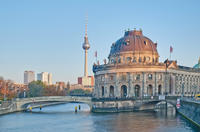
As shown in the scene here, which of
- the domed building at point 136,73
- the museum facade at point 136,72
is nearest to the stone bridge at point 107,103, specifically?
the domed building at point 136,73

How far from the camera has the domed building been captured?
128750 millimetres

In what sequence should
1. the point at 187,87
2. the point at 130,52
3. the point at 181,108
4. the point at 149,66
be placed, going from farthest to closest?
the point at 187,87, the point at 130,52, the point at 149,66, the point at 181,108

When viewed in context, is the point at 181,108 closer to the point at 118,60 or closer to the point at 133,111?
the point at 133,111

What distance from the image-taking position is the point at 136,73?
423ft

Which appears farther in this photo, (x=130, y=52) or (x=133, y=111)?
(x=130, y=52)

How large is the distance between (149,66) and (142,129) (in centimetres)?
6009

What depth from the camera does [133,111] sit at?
359ft

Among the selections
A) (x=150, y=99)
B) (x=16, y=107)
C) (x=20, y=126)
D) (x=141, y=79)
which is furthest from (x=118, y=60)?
(x=20, y=126)

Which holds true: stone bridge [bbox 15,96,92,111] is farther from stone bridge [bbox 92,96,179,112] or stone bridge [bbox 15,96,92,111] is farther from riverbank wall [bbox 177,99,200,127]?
riverbank wall [bbox 177,99,200,127]

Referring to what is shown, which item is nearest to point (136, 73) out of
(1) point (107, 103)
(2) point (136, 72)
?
(2) point (136, 72)

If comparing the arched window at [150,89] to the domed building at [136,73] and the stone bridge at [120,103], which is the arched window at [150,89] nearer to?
the domed building at [136,73]

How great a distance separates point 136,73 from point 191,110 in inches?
2060

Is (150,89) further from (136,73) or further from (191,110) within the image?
(191,110)

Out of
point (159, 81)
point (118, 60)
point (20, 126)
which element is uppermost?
point (118, 60)
